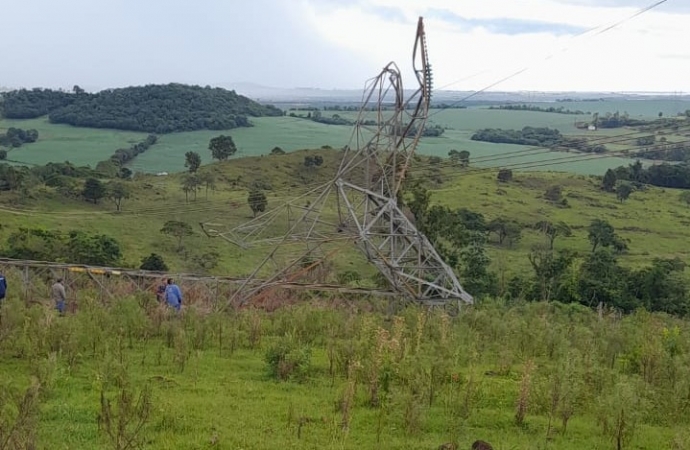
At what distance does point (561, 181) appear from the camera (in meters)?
78.5

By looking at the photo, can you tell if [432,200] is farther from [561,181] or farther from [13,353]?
[13,353]

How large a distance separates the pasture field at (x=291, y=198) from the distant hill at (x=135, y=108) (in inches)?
2017

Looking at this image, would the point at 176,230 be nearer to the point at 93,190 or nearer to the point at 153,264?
the point at 93,190

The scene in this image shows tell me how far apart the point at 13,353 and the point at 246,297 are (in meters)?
8.11

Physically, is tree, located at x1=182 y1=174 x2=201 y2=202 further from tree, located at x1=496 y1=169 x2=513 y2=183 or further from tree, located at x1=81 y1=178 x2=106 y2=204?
tree, located at x1=496 y1=169 x2=513 y2=183

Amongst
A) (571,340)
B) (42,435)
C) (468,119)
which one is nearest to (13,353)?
(42,435)

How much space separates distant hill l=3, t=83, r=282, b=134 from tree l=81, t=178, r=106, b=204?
2649 inches

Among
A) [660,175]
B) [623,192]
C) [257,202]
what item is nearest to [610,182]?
[623,192]

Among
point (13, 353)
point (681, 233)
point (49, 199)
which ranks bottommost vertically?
point (681, 233)

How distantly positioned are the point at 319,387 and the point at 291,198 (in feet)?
119

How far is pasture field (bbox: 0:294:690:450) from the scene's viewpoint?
8.72 m

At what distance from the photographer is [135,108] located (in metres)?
127

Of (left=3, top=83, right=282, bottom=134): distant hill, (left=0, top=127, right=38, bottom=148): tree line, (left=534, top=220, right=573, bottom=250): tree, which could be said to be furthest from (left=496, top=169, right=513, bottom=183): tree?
(left=0, top=127, right=38, bottom=148): tree line


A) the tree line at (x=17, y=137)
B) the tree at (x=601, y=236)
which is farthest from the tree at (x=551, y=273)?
the tree line at (x=17, y=137)
